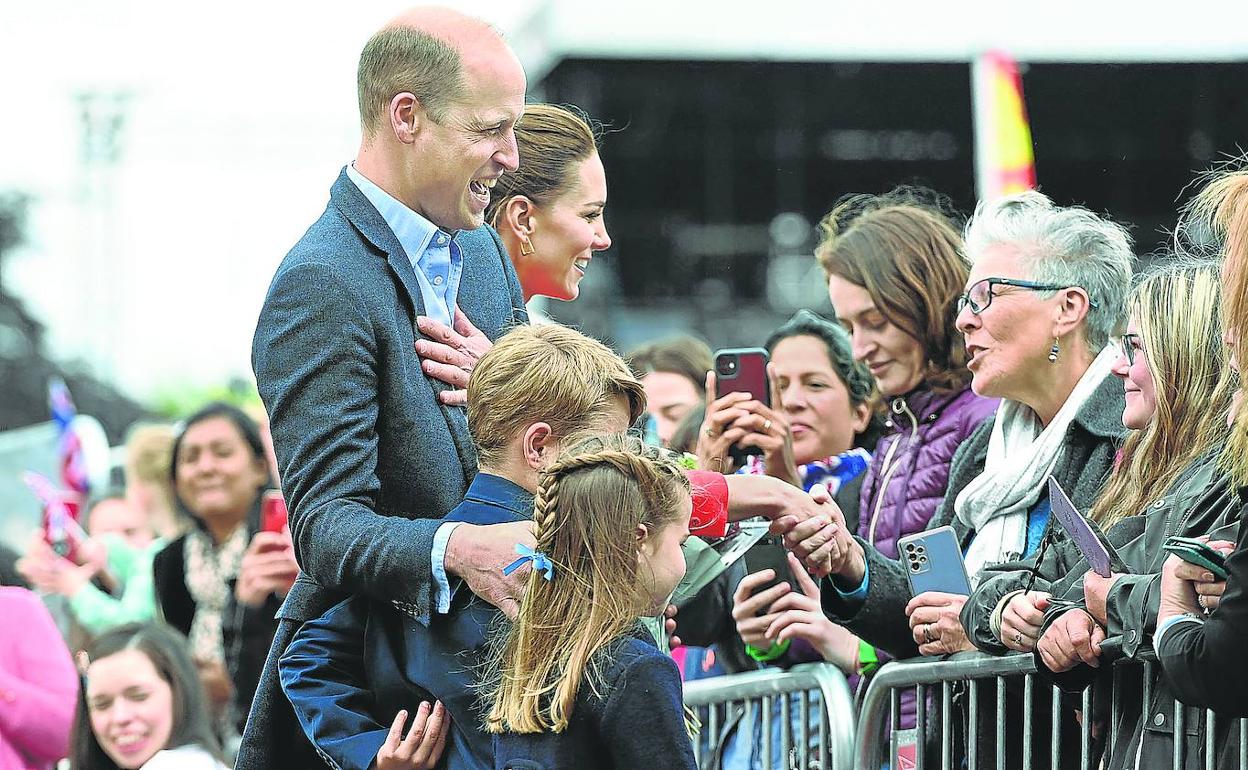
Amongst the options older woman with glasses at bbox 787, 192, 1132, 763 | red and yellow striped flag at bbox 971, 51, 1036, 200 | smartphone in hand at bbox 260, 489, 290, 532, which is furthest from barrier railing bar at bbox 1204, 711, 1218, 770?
red and yellow striped flag at bbox 971, 51, 1036, 200

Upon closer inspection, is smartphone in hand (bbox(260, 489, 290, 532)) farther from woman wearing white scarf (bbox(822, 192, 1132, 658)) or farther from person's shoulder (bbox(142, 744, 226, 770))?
woman wearing white scarf (bbox(822, 192, 1132, 658))

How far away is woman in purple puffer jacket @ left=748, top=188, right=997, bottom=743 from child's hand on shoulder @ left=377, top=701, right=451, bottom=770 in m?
1.81

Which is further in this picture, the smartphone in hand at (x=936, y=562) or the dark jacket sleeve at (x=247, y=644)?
the dark jacket sleeve at (x=247, y=644)

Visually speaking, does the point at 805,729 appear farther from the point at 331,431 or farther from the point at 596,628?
the point at 331,431

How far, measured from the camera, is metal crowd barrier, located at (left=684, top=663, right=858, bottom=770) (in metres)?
4.56

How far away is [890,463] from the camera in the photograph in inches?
196

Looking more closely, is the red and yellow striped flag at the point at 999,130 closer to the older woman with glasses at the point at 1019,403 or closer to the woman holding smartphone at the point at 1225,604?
the older woman with glasses at the point at 1019,403

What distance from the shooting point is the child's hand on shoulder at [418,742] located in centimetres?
315

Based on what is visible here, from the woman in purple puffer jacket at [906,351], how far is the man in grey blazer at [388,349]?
1.68m

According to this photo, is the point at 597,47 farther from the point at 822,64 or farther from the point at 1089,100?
the point at 1089,100

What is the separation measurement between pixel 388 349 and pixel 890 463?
2.03 m

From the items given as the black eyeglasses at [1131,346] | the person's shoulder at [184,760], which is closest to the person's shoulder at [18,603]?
the person's shoulder at [184,760]

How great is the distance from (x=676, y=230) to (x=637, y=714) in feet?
65.3

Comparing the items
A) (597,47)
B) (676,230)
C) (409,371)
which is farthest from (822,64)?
(409,371)
